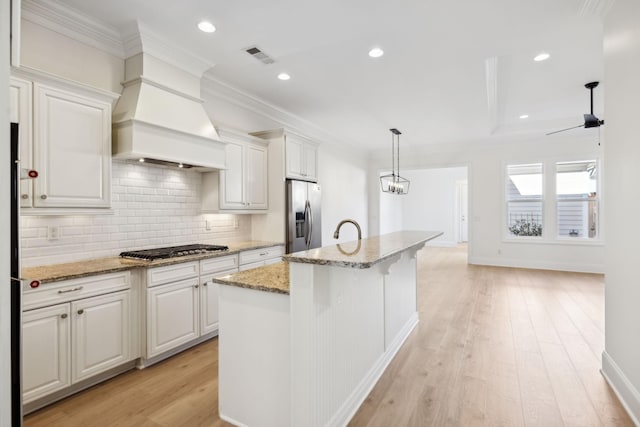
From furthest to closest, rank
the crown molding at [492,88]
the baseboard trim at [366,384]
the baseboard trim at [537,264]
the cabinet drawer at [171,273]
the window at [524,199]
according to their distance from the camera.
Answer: the window at [524,199]
the baseboard trim at [537,264]
the crown molding at [492,88]
the cabinet drawer at [171,273]
the baseboard trim at [366,384]

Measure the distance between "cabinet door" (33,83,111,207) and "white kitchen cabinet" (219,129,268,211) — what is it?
47.3 inches

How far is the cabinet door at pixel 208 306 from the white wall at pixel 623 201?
321 cm

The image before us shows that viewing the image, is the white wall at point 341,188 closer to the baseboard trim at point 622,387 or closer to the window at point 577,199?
the window at point 577,199

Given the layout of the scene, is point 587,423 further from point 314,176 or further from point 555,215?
point 555,215

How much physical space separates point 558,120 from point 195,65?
6.36 metres

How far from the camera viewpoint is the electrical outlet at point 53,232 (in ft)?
8.14

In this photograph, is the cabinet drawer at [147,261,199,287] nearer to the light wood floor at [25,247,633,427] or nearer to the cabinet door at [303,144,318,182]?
the light wood floor at [25,247,633,427]

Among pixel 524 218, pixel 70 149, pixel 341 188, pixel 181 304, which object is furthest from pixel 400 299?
pixel 524 218

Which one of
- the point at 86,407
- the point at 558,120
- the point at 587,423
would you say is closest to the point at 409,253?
the point at 587,423

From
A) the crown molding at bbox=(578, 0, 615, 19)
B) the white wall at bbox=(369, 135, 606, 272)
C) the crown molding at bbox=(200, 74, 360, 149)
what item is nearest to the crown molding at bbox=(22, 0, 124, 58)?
the crown molding at bbox=(200, 74, 360, 149)

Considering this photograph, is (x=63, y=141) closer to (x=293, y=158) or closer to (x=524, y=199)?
(x=293, y=158)

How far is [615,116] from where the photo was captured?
221 centimetres

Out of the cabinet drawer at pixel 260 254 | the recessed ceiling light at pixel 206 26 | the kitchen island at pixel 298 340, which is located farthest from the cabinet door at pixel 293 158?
the kitchen island at pixel 298 340

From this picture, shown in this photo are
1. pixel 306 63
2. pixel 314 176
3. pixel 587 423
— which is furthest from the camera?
pixel 314 176
